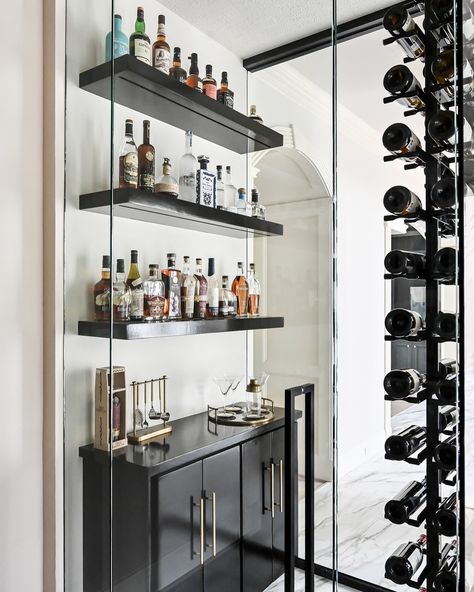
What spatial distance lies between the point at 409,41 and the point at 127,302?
3.06 ft

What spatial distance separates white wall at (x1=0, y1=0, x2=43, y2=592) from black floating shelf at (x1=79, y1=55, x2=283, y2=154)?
187 millimetres

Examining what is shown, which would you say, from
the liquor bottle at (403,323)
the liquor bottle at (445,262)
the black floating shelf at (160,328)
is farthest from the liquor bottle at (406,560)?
the black floating shelf at (160,328)

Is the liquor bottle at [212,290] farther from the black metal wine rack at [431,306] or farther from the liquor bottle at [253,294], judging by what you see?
the black metal wine rack at [431,306]

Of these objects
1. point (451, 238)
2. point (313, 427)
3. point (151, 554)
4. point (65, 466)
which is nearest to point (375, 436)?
point (313, 427)

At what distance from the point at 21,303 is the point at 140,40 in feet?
2.71

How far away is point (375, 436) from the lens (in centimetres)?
101

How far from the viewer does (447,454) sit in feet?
2.93

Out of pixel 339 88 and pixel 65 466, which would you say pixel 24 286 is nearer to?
pixel 65 466

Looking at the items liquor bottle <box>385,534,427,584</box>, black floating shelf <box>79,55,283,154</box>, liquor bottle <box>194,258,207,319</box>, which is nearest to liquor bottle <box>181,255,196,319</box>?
liquor bottle <box>194,258,207,319</box>

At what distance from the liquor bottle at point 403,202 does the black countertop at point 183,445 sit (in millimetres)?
611

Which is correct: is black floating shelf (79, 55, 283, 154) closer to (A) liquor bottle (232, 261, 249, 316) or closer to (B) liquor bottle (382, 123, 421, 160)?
(A) liquor bottle (232, 261, 249, 316)

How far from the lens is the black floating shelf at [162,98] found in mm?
1284

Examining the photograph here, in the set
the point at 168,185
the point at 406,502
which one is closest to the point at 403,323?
the point at 406,502

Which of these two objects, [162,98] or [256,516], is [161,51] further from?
[256,516]
